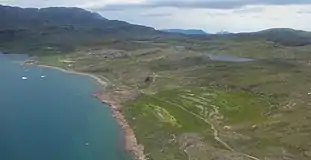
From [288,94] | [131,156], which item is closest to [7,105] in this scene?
[131,156]

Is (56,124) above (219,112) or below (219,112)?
below

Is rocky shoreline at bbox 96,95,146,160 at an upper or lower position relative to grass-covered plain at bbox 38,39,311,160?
lower

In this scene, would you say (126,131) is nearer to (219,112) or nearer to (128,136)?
(128,136)

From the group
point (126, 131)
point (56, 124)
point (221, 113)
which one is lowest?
point (56, 124)

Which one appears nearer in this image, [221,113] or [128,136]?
[128,136]

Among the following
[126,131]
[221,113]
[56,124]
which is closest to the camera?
[126,131]

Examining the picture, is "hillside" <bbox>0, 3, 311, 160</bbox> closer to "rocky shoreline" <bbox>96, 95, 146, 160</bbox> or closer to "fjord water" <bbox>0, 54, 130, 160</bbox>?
"rocky shoreline" <bbox>96, 95, 146, 160</bbox>

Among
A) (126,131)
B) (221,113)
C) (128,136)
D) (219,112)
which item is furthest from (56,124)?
(221,113)

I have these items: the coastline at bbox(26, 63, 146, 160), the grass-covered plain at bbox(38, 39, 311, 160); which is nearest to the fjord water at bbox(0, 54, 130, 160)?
the coastline at bbox(26, 63, 146, 160)

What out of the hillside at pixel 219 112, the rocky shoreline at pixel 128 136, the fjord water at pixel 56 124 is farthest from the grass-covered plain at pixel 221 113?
the fjord water at pixel 56 124
